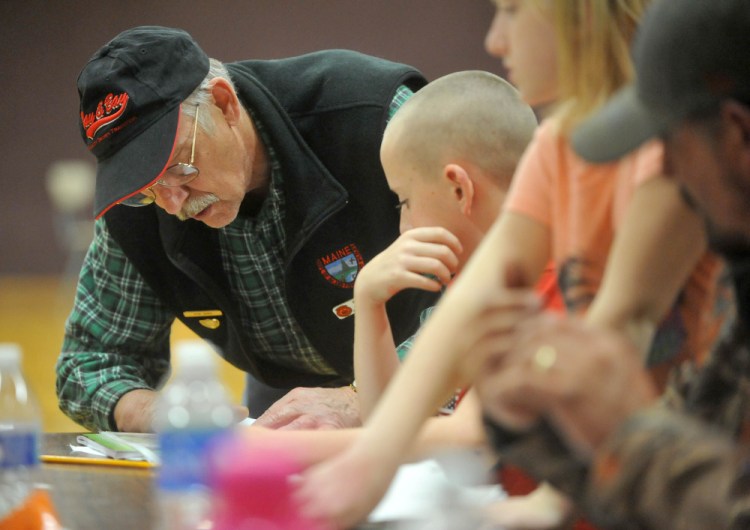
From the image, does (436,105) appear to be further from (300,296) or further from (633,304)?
(633,304)

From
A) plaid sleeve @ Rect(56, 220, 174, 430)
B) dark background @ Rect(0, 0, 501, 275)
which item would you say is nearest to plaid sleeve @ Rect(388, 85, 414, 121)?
plaid sleeve @ Rect(56, 220, 174, 430)

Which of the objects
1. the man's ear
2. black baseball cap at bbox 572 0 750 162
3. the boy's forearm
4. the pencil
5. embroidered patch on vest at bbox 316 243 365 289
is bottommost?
the pencil

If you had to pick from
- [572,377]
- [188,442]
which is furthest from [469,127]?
[572,377]

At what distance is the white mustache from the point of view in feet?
6.29

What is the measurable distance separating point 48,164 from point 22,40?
3.10ft

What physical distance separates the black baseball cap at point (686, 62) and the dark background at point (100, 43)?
6055 mm

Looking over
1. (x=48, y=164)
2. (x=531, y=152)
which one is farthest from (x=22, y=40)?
(x=531, y=152)

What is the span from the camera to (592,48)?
33.0 inches

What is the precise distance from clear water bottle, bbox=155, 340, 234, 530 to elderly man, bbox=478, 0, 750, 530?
16.3 inches

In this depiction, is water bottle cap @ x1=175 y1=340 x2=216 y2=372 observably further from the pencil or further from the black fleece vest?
the black fleece vest

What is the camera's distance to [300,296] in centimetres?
207

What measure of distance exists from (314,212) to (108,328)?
52cm

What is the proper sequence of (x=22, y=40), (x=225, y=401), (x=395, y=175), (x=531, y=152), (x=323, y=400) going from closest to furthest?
1. (x=531, y=152)
2. (x=225, y=401)
3. (x=395, y=175)
4. (x=323, y=400)
5. (x=22, y=40)

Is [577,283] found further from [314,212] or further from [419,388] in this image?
[314,212]
